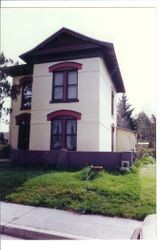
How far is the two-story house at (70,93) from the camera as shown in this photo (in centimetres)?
982

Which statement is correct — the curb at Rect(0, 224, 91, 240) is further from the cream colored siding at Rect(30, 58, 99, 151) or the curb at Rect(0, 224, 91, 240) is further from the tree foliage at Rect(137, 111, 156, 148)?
the cream colored siding at Rect(30, 58, 99, 151)

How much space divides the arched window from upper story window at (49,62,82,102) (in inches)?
21.6

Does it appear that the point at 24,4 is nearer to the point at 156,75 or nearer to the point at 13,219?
the point at 156,75

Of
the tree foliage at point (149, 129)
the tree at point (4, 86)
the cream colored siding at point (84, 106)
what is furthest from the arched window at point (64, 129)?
the tree foliage at point (149, 129)

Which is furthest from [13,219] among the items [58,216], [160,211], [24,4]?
[24,4]

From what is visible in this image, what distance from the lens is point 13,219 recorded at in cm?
508

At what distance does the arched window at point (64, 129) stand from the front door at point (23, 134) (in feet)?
7.27

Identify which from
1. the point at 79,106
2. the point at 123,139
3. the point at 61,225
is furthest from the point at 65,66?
the point at 61,225

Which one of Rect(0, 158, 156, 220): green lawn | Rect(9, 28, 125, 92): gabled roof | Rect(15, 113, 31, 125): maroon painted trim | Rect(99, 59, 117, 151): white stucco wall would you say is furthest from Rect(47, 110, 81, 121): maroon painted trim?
Rect(0, 158, 156, 220): green lawn

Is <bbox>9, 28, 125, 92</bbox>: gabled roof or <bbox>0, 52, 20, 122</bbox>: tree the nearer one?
<bbox>0, 52, 20, 122</bbox>: tree

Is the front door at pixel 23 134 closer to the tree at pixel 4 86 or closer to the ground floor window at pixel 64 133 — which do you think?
the ground floor window at pixel 64 133

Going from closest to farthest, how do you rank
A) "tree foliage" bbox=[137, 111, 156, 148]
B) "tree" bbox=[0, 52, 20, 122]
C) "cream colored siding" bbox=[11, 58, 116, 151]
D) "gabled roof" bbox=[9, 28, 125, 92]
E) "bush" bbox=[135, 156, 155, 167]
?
"tree foliage" bbox=[137, 111, 156, 148] → "bush" bbox=[135, 156, 155, 167] → "tree" bbox=[0, 52, 20, 122] → "gabled roof" bbox=[9, 28, 125, 92] → "cream colored siding" bbox=[11, 58, 116, 151]

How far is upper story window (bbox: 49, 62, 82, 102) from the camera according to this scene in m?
10.3
